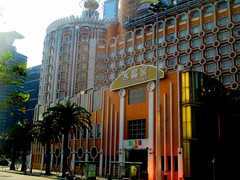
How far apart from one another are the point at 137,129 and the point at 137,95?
5.47m

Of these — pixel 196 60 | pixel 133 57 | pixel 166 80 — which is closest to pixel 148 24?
pixel 133 57

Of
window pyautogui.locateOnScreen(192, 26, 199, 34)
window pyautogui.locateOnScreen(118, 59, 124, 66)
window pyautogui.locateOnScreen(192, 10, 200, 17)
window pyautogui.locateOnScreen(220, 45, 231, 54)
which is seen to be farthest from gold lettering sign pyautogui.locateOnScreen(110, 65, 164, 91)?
window pyautogui.locateOnScreen(118, 59, 124, 66)

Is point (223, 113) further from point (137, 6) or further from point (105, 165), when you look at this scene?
point (137, 6)

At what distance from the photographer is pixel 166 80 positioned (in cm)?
4634

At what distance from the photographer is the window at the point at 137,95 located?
1943 inches

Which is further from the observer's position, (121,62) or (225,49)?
(121,62)

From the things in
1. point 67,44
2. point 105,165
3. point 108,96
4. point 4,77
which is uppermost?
point 67,44

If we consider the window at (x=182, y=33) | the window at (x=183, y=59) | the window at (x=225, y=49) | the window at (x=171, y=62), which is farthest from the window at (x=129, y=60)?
the window at (x=225, y=49)

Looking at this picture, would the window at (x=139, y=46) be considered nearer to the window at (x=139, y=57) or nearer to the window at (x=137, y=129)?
the window at (x=139, y=57)

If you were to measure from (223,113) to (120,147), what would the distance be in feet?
56.0

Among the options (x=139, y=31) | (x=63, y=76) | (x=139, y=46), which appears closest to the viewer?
(x=139, y=46)

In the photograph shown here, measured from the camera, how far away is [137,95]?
1980 inches

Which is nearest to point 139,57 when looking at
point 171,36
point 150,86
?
point 171,36

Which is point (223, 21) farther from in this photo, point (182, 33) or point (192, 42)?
point (182, 33)
